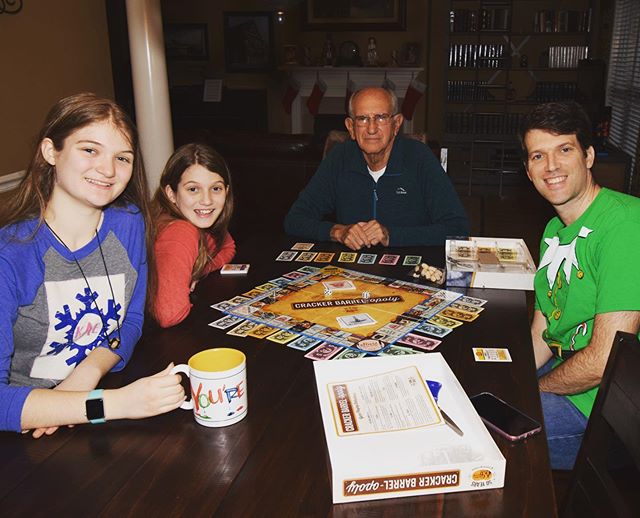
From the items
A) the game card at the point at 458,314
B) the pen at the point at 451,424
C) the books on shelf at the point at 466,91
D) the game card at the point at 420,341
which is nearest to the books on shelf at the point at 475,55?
the books on shelf at the point at 466,91

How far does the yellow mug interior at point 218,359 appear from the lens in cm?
115

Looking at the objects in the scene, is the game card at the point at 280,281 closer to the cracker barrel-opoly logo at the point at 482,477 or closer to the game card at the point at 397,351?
the game card at the point at 397,351

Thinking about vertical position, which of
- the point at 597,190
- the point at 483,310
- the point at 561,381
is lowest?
the point at 561,381

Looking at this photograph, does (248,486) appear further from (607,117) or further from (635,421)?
(607,117)

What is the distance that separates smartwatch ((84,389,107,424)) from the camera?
1125 millimetres

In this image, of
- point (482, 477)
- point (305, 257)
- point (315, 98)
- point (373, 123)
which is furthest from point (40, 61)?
point (315, 98)

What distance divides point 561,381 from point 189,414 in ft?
2.99

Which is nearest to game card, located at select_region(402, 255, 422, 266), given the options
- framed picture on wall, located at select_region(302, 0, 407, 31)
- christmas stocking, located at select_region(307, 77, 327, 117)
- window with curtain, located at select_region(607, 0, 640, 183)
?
window with curtain, located at select_region(607, 0, 640, 183)

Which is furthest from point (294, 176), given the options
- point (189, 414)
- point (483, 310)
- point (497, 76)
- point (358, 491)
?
point (497, 76)

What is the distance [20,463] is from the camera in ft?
3.38

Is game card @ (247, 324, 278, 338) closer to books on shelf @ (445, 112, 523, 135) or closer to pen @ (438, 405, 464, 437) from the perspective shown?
pen @ (438, 405, 464, 437)

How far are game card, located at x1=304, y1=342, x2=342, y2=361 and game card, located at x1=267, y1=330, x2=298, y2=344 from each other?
8 centimetres

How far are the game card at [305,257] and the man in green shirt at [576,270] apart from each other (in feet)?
2.42

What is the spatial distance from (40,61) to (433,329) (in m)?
3.17
